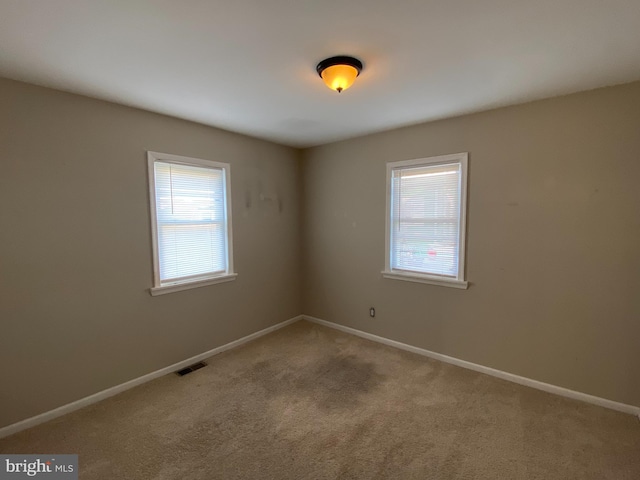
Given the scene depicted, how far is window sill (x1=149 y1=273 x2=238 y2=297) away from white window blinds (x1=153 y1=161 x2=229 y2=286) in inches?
2.3

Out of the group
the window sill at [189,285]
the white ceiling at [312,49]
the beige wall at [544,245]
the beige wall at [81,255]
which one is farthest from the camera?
the window sill at [189,285]

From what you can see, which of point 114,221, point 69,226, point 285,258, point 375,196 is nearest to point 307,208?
point 285,258

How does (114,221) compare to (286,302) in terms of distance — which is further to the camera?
(286,302)

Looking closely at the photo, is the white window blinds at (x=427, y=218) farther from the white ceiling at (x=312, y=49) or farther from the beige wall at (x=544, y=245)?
the white ceiling at (x=312, y=49)

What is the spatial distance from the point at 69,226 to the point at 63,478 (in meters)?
1.69

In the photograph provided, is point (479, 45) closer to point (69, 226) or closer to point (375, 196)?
point (375, 196)

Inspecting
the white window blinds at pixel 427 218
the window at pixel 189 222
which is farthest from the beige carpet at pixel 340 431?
the white window blinds at pixel 427 218

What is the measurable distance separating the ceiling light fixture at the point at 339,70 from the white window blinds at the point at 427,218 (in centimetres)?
156

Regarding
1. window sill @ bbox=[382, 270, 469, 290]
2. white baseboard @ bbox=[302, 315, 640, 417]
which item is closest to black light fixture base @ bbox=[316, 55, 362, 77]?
window sill @ bbox=[382, 270, 469, 290]

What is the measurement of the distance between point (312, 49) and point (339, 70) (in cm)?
21

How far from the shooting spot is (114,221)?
253 cm

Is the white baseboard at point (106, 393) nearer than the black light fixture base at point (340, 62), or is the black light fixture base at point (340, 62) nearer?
the black light fixture base at point (340, 62)

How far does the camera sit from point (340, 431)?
6.84 feet

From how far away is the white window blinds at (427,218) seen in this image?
9.78 feet
